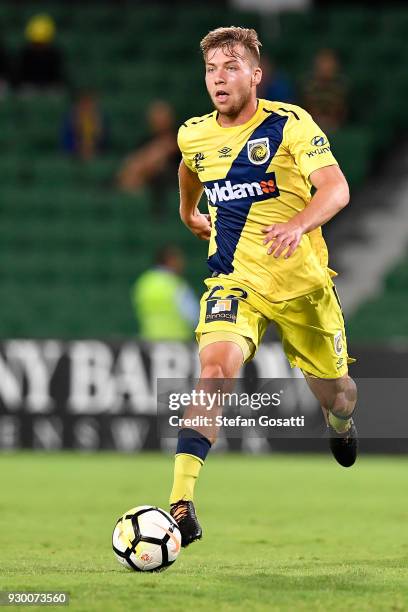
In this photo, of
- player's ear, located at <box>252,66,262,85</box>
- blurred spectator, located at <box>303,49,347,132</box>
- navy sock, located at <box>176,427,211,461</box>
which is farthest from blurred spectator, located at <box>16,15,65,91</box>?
navy sock, located at <box>176,427,211,461</box>

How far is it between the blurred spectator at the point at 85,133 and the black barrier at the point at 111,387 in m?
4.36

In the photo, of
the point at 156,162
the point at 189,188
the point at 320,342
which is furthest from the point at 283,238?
the point at 156,162

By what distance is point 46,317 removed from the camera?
1515cm

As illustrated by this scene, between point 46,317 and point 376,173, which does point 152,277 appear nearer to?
point 46,317

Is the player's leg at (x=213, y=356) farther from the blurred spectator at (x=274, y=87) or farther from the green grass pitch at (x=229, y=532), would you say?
the blurred spectator at (x=274, y=87)

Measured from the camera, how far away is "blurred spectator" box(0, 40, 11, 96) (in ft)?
57.5

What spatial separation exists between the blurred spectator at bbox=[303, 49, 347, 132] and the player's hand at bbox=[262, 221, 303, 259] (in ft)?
35.8

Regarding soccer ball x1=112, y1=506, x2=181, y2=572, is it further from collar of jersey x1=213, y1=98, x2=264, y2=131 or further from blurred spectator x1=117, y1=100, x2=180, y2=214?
blurred spectator x1=117, y1=100, x2=180, y2=214

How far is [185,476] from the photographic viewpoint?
5.84m

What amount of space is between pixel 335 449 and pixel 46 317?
7.87 meters

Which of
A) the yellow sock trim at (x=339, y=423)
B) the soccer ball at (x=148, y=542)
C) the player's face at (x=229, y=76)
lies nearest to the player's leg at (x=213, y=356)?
the soccer ball at (x=148, y=542)

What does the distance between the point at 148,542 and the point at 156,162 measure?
10903 millimetres

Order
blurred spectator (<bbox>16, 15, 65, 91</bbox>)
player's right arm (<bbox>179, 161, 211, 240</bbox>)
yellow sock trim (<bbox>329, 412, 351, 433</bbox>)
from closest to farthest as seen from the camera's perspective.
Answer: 1. player's right arm (<bbox>179, 161, 211, 240</bbox>)
2. yellow sock trim (<bbox>329, 412, 351, 433</bbox>)
3. blurred spectator (<bbox>16, 15, 65, 91</bbox>)

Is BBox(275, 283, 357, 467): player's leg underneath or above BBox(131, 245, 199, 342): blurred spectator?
underneath
